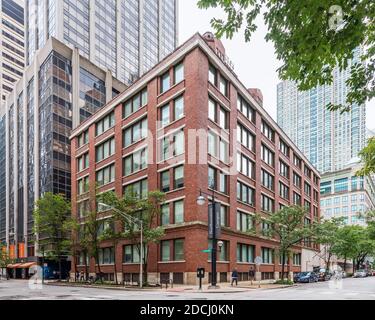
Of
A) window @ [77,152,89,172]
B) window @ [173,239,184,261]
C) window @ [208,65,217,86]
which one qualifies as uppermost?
window @ [208,65,217,86]

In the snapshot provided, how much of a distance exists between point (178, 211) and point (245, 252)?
12.1 meters

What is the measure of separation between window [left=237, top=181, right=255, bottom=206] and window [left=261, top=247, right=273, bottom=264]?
7.41 m

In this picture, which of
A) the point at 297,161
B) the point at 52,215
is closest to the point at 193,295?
the point at 52,215

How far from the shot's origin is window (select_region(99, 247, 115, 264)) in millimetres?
50094

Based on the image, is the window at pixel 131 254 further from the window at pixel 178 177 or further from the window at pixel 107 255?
the window at pixel 178 177

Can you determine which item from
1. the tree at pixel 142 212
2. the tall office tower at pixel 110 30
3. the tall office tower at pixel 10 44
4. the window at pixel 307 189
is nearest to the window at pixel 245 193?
the tree at pixel 142 212

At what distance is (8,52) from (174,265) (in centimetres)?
10762

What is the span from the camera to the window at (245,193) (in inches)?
1837

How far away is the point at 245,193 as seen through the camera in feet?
159

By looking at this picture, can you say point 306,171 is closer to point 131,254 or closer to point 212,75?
point 212,75

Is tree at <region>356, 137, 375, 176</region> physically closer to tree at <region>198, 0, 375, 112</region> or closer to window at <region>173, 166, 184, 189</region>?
tree at <region>198, 0, 375, 112</region>

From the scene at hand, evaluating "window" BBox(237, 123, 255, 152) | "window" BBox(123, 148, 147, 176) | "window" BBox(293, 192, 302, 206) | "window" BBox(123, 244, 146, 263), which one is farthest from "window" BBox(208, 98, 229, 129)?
"window" BBox(293, 192, 302, 206)

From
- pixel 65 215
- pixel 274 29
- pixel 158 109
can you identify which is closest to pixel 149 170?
pixel 158 109

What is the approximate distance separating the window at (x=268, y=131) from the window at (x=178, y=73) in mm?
18136
